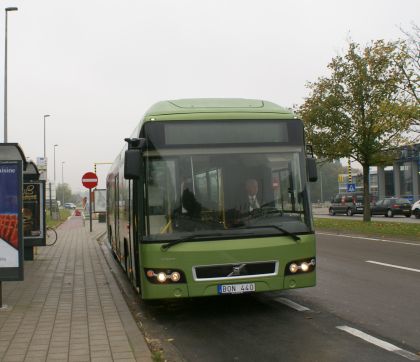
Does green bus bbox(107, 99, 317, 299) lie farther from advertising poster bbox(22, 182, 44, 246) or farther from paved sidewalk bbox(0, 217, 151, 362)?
advertising poster bbox(22, 182, 44, 246)

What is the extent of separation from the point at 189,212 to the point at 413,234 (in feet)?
48.4

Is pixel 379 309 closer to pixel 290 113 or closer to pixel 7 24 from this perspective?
pixel 290 113

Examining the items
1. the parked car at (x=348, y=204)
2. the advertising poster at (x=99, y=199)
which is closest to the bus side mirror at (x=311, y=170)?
the advertising poster at (x=99, y=199)

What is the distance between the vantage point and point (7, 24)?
26625mm

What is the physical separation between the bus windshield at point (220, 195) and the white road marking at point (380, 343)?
1371mm

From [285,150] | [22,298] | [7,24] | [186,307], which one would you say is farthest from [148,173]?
[7,24]

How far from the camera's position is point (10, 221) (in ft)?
25.6

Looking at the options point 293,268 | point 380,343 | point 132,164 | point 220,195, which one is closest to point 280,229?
point 293,268

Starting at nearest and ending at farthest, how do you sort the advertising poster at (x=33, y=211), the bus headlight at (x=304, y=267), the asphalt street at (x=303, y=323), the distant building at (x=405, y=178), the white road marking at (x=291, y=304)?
the asphalt street at (x=303, y=323), the bus headlight at (x=304, y=267), the white road marking at (x=291, y=304), the advertising poster at (x=33, y=211), the distant building at (x=405, y=178)

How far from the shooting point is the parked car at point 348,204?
4472 centimetres

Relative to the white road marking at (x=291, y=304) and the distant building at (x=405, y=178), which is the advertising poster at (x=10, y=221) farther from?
the distant building at (x=405, y=178)

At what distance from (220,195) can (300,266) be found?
4.52 feet

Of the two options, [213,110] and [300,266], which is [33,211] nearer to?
[213,110]

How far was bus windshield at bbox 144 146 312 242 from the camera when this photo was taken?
7121 mm
